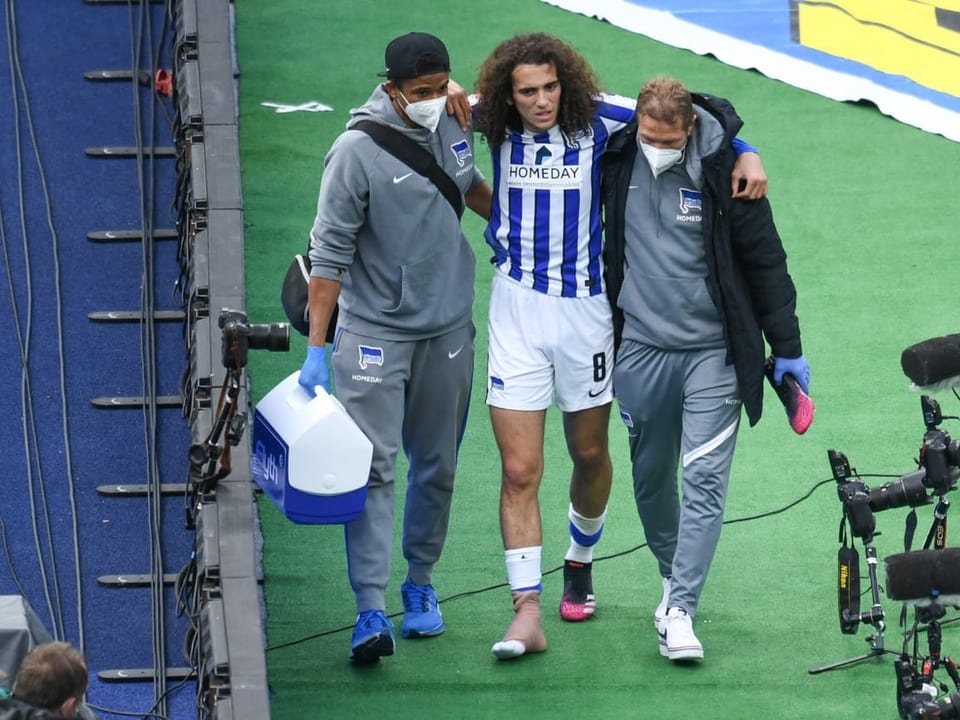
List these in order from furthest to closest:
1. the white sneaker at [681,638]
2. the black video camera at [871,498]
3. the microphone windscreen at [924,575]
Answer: the white sneaker at [681,638], the black video camera at [871,498], the microphone windscreen at [924,575]

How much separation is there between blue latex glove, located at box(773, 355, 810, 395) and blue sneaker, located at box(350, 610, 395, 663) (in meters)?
1.43

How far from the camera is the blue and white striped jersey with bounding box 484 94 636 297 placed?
229 inches

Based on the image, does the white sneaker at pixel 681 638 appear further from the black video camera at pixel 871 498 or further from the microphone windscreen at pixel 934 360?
the microphone windscreen at pixel 934 360

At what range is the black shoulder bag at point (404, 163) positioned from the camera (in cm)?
569

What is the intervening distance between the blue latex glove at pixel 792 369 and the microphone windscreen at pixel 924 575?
1.06 m

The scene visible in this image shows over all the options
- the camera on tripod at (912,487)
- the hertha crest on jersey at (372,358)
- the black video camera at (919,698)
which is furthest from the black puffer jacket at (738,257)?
the black video camera at (919,698)

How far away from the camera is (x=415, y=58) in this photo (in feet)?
18.3

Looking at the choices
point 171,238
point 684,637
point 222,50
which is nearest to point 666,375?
point 684,637

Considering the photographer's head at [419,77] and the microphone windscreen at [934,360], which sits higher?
the photographer's head at [419,77]

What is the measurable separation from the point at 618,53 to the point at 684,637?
5255mm

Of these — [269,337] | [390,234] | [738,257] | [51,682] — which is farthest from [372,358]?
[51,682]

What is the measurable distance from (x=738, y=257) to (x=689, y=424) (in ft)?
1.77

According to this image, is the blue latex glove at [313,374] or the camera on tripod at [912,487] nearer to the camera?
the camera on tripod at [912,487]

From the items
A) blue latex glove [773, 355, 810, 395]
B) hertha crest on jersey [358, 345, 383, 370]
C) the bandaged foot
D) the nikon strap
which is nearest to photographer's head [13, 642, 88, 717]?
hertha crest on jersey [358, 345, 383, 370]
